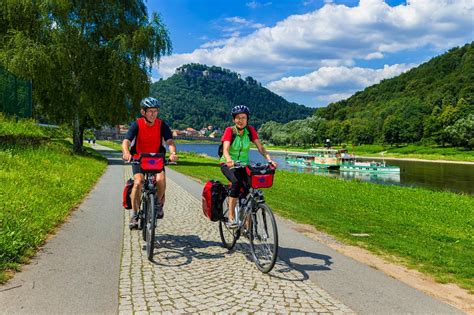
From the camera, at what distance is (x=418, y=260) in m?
5.87

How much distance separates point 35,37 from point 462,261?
1005 inches

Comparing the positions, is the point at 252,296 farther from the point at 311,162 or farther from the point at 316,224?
the point at 311,162

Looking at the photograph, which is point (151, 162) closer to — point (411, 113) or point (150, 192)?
point (150, 192)

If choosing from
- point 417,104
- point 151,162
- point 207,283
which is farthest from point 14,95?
point 417,104

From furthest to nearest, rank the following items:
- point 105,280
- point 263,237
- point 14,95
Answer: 1. point 14,95
2. point 263,237
3. point 105,280

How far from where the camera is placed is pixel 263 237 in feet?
16.8

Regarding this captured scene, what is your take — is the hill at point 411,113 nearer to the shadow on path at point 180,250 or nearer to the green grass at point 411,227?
the green grass at point 411,227

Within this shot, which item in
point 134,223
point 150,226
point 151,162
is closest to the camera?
point 150,226

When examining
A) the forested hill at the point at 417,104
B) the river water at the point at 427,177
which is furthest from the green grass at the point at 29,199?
the forested hill at the point at 417,104

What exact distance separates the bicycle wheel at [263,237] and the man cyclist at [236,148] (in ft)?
1.54

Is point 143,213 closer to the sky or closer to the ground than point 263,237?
closer to the sky

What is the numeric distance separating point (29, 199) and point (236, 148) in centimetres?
469

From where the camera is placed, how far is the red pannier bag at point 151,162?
18.0ft

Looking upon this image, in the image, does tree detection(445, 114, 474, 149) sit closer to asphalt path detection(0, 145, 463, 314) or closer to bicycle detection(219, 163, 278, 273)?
asphalt path detection(0, 145, 463, 314)
